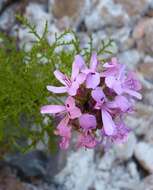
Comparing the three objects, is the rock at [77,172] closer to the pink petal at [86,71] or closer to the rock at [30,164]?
the rock at [30,164]

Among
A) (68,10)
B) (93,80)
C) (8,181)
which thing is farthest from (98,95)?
(68,10)

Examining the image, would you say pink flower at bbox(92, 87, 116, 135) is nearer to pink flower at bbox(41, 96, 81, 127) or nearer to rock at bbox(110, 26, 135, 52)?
pink flower at bbox(41, 96, 81, 127)

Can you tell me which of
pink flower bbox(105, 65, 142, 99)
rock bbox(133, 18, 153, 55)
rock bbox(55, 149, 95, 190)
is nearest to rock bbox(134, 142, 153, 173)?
rock bbox(55, 149, 95, 190)

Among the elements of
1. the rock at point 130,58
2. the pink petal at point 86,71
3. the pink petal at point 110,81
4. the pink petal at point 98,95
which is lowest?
the rock at point 130,58

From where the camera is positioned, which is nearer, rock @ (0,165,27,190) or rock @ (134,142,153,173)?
rock @ (0,165,27,190)

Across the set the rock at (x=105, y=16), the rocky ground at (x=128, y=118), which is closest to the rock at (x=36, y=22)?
the rocky ground at (x=128, y=118)

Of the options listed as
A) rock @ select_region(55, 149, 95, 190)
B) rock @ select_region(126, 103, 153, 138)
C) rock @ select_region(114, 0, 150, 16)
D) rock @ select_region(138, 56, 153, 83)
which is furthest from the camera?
rock @ select_region(114, 0, 150, 16)

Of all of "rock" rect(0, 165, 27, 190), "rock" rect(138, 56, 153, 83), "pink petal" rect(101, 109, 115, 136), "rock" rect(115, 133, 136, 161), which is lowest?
"rock" rect(0, 165, 27, 190)

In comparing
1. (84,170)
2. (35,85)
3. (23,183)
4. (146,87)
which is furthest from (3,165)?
(146,87)
